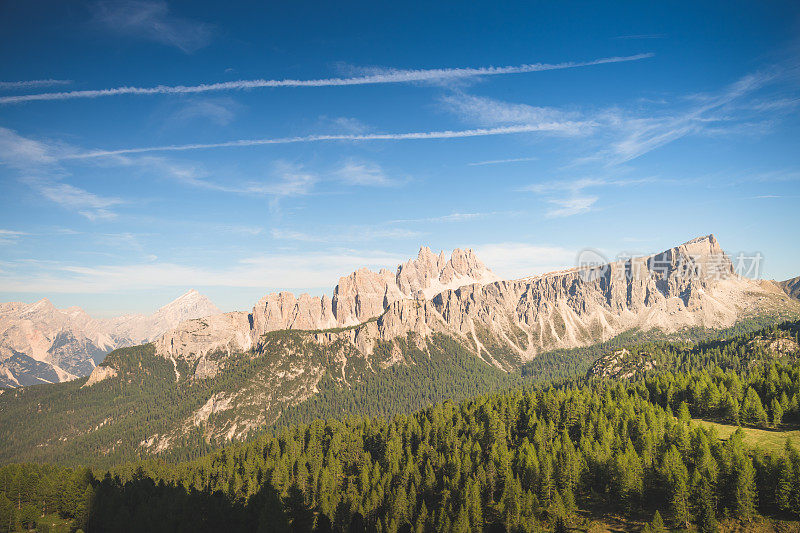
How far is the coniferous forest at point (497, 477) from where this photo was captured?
240 ft

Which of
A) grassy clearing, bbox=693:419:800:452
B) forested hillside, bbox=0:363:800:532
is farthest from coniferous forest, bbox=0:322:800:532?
grassy clearing, bbox=693:419:800:452

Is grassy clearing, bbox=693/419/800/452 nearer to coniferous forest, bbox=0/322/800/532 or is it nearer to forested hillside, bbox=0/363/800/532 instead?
coniferous forest, bbox=0/322/800/532

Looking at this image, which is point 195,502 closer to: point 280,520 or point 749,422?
point 280,520

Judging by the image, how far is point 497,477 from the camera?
9300 cm

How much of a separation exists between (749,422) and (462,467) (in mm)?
80057

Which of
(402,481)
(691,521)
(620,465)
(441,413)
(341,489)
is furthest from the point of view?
(441,413)

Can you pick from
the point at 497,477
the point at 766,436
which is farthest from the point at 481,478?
the point at 766,436

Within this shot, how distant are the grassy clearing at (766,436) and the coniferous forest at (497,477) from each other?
4.19 ft

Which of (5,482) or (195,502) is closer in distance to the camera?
(195,502)

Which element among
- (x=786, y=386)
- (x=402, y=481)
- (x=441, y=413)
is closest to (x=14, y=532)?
(x=402, y=481)

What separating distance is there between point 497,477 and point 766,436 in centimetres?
6575

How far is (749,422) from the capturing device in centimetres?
10850

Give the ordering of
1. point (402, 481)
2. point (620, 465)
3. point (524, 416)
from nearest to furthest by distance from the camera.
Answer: point (620, 465)
point (402, 481)
point (524, 416)

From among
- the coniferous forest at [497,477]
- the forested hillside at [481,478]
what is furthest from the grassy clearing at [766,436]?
the forested hillside at [481,478]
